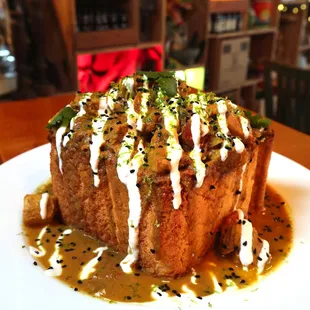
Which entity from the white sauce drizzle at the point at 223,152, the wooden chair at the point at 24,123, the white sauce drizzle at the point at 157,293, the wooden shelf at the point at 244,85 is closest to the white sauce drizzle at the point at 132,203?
the white sauce drizzle at the point at 157,293

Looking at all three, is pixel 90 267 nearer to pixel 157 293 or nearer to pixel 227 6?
pixel 157 293

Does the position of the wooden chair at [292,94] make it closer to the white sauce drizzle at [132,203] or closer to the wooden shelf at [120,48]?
the wooden shelf at [120,48]

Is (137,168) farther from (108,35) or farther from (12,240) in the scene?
(108,35)

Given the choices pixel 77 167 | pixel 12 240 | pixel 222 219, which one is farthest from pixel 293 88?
pixel 12 240

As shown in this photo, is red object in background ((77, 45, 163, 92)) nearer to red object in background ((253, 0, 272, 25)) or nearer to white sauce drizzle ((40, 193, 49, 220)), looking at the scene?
red object in background ((253, 0, 272, 25))

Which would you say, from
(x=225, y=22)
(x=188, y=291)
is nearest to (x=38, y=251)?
(x=188, y=291)

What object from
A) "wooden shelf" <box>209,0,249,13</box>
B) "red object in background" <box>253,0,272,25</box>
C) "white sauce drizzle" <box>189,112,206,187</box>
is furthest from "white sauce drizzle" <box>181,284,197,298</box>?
"red object in background" <box>253,0,272,25</box>
